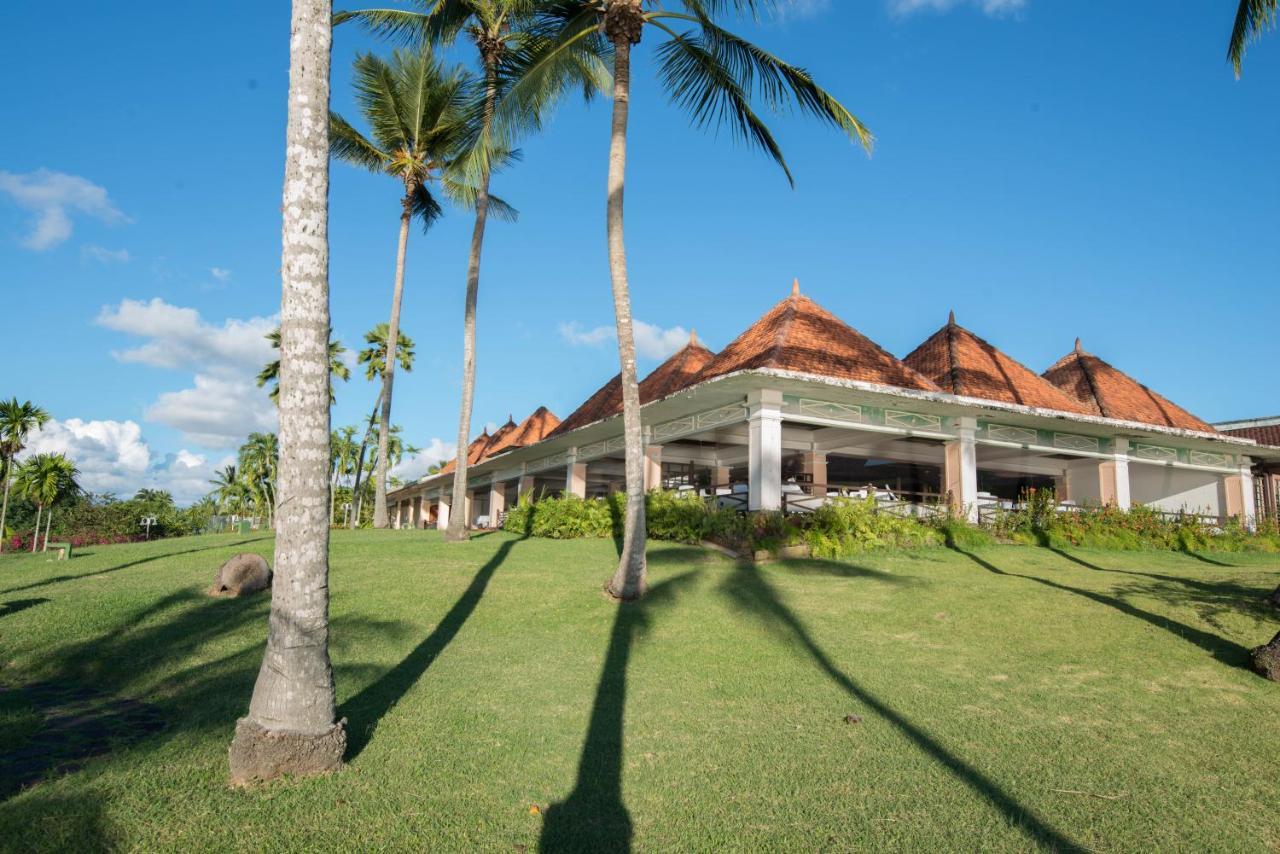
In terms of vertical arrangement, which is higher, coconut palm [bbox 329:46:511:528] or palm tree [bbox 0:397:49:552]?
coconut palm [bbox 329:46:511:528]

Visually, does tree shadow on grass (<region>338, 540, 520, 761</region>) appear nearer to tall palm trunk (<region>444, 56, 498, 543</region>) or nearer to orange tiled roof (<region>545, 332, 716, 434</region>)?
tall palm trunk (<region>444, 56, 498, 543</region>)

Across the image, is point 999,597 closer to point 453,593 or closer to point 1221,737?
point 1221,737

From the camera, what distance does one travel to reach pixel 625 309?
10.4 meters

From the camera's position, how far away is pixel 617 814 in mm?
4312

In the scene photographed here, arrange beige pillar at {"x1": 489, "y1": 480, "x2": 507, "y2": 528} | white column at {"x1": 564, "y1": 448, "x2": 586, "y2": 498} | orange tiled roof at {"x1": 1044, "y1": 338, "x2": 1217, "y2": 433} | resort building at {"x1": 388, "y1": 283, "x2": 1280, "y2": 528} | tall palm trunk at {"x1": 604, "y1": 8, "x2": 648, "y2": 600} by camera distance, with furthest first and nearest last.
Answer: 1. beige pillar at {"x1": 489, "y1": 480, "x2": 507, "y2": 528}
2. white column at {"x1": 564, "y1": 448, "x2": 586, "y2": 498}
3. orange tiled roof at {"x1": 1044, "y1": 338, "x2": 1217, "y2": 433}
4. resort building at {"x1": 388, "y1": 283, "x2": 1280, "y2": 528}
5. tall palm trunk at {"x1": 604, "y1": 8, "x2": 648, "y2": 600}

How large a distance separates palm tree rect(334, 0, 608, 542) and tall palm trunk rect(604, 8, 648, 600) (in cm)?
129

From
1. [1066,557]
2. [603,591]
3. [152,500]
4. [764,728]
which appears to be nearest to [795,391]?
[1066,557]

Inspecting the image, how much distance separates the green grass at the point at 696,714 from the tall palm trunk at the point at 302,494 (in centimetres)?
25

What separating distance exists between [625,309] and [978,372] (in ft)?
36.4

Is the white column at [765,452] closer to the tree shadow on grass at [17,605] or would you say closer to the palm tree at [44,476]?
the tree shadow on grass at [17,605]

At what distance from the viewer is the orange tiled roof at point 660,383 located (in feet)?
61.2

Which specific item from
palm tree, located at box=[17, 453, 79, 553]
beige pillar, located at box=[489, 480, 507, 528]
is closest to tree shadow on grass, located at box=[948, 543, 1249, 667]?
beige pillar, located at box=[489, 480, 507, 528]

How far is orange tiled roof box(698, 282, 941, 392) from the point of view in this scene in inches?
582

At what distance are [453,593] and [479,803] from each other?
592 centimetres
